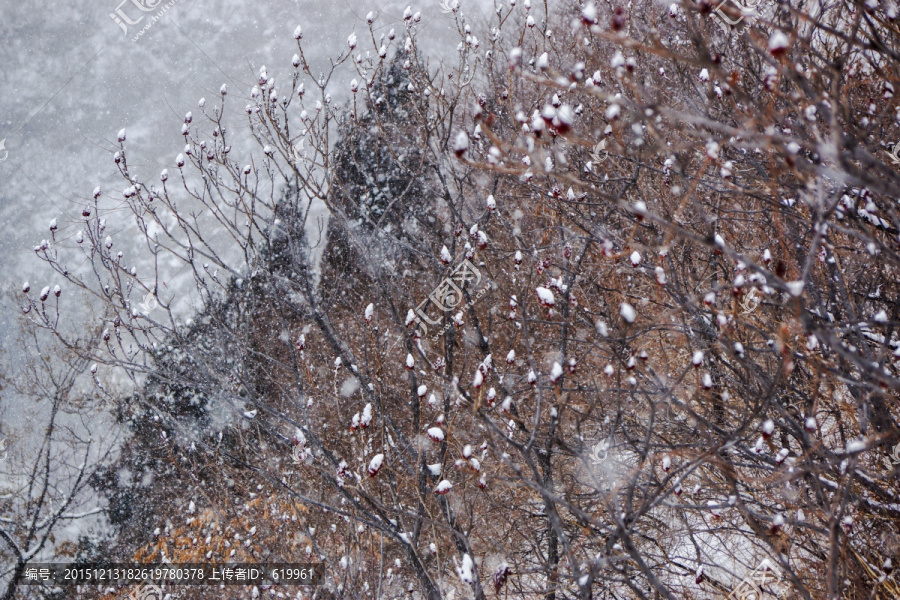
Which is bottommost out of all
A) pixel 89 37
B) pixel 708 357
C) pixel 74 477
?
pixel 708 357

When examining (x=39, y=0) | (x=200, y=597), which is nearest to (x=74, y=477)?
(x=200, y=597)

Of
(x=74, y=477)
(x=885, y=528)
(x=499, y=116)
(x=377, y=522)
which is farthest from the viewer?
(x=74, y=477)

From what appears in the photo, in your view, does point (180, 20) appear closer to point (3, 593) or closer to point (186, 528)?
point (186, 528)

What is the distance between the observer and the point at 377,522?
3.22 m

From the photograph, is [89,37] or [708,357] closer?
[708,357]

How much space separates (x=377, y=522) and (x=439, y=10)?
7725mm

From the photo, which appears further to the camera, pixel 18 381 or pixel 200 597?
pixel 18 381

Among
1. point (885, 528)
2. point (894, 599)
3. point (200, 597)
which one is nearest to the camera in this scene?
point (894, 599)

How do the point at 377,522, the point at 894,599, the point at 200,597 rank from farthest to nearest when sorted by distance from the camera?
1. the point at 200,597
2. the point at 377,522
3. the point at 894,599

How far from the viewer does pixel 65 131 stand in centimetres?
994

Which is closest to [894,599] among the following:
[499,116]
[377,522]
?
[377,522]

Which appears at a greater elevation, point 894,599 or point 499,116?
point 499,116

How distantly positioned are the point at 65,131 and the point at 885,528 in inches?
483

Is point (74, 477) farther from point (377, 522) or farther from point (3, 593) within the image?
point (377, 522)
